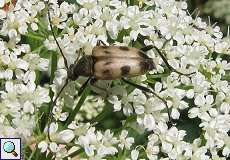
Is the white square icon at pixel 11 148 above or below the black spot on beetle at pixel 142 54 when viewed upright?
below

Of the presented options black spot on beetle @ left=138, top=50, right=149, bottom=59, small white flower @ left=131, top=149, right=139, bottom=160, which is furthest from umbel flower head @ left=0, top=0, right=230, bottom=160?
black spot on beetle @ left=138, top=50, right=149, bottom=59

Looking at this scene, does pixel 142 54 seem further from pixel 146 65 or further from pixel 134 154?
pixel 134 154

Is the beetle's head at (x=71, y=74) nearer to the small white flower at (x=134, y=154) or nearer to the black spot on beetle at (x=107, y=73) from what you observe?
the black spot on beetle at (x=107, y=73)

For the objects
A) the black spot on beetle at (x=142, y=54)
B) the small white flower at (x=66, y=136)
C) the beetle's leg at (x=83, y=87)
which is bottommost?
the small white flower at (x=66, y=136)

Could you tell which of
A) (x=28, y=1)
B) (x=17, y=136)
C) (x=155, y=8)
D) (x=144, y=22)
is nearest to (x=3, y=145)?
(x=17, y=136)

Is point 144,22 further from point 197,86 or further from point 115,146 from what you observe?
point 115,146

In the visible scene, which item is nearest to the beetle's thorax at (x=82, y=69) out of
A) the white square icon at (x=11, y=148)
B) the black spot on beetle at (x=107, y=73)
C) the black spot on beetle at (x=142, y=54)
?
the black spot on beetle at (x=107, y=73)
